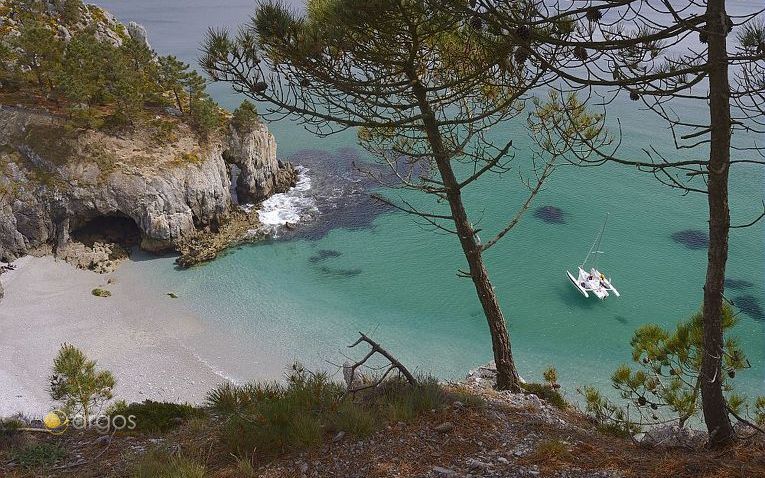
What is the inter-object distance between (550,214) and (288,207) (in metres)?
17.1

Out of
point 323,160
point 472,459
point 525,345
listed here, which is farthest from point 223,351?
point 323,160

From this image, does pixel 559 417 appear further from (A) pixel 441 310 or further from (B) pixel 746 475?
(A) pixel 441 310

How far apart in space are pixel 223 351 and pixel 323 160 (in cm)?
2300

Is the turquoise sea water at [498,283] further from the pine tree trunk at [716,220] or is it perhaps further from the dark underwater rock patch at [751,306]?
the pine tree trunk at [716,220]

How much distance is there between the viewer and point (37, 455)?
7.16m

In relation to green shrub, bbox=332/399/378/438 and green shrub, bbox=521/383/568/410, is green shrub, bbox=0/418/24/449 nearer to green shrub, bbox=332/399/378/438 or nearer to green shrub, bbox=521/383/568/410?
green shrub, bbox=332/399/378/438

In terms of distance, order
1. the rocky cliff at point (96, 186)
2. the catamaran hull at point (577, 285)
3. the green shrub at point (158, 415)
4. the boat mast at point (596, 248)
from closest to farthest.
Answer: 1. the green shrub at point (158, 415)
2. the catamaran hull at point (577, 285)
3. the rocky cliff at point (96, 186)
4. the boat mast at point (596, 248)

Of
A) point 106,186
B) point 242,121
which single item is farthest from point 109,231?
point 242,121

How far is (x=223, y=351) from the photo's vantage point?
21.8m

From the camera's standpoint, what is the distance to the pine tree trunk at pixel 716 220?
5172mm

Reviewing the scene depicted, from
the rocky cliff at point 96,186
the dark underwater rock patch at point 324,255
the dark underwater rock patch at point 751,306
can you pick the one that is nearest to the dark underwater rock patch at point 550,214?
the dark underwater rock patch at point 751,306

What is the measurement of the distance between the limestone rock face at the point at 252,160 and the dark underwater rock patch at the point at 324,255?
7.89 m

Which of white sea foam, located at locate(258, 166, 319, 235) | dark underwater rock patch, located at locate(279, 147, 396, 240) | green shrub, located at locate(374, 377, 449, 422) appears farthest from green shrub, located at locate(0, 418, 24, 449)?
white sea foam, located at locate(258, 166, 319, 235)

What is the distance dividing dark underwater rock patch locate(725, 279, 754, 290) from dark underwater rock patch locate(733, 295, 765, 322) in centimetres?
73
